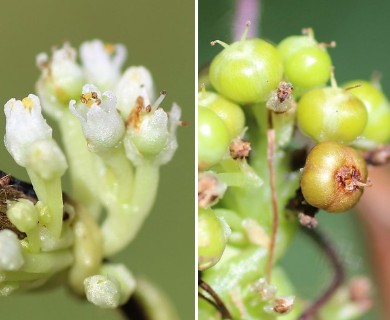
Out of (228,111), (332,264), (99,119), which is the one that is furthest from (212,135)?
(332,264)

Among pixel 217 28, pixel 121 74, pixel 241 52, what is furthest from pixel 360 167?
pixel 121 74

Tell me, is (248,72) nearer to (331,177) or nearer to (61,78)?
(331,177)

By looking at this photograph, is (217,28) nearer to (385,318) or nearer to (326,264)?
(326,264)

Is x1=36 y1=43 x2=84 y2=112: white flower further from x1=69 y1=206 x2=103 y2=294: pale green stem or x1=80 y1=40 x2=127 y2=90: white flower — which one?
x1=69 y1=206 x2=103 y2=294: pale green stem

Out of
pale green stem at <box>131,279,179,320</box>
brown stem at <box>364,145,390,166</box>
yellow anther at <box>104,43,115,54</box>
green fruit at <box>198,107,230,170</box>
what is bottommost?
pale green stem at <box>131,279,179,320</box>

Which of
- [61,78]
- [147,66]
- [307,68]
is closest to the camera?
[307,68]

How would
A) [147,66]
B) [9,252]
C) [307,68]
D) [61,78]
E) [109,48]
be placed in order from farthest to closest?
[147,66] → [109,48] → [61,78] → [307,68] → [9,252]

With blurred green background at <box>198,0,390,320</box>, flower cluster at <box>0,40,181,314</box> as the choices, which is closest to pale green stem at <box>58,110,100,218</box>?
flower cluster at <box>0,40,181,314</box>
